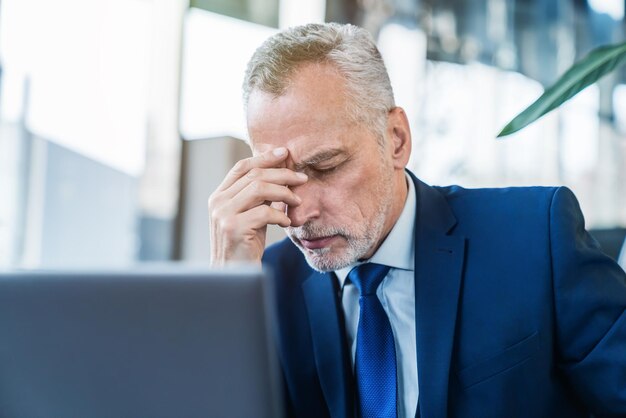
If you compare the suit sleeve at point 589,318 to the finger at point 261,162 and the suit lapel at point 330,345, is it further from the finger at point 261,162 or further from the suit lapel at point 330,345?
the finger at point 261,162

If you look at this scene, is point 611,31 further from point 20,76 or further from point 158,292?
point 158,292

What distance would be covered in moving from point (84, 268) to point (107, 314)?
0.04m

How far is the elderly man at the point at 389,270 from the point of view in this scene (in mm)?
1176

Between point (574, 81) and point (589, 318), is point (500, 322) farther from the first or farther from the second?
point (574, 81)

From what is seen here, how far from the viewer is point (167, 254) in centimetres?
347

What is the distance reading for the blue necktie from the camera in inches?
46.7

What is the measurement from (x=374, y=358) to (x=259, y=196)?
356 mm

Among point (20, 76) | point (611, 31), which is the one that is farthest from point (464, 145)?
point (20, 76)

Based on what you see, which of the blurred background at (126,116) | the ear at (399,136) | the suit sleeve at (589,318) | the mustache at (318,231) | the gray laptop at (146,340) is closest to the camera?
the gray laptop at (146,340)

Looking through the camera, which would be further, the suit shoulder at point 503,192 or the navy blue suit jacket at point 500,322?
the suit shoulder at point 503,192

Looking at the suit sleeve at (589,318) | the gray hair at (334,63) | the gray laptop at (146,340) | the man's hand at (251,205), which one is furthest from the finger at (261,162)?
the gray laptop at (146,340)

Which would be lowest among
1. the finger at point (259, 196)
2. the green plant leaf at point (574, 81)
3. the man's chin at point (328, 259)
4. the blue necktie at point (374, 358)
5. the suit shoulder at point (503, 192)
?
the blue necktie at point (374, 358)

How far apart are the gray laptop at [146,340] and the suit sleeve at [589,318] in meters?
0.80

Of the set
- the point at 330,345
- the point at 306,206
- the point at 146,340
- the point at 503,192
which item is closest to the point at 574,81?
the point at 503,192
